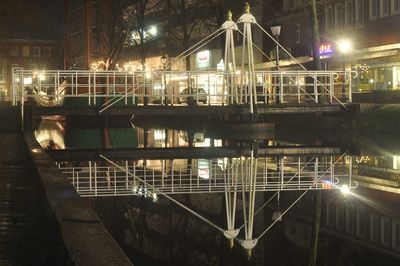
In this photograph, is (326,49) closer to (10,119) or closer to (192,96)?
(192,96)

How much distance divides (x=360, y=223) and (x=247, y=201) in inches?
89.4

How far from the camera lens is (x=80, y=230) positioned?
20.7ft

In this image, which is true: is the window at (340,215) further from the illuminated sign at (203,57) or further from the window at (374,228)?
the illuminated sign at (203,57)

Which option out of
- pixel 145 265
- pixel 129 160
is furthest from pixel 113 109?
pixel 145 265

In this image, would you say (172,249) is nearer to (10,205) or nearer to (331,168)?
(10,205)

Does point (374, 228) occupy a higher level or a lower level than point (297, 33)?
lower

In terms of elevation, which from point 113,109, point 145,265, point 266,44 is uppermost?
point 266,44

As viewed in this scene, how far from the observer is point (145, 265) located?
691 cm

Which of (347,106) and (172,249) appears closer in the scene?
(172,249)

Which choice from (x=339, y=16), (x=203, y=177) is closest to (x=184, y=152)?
(x=203, y=177)

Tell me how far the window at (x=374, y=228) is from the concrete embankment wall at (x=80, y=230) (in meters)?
3.41

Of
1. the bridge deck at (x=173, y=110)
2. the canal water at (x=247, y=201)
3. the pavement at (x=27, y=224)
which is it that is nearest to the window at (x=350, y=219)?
the canal water at (x=247, y=201)

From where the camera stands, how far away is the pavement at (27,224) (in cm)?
589

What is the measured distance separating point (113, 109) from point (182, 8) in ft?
70.0
